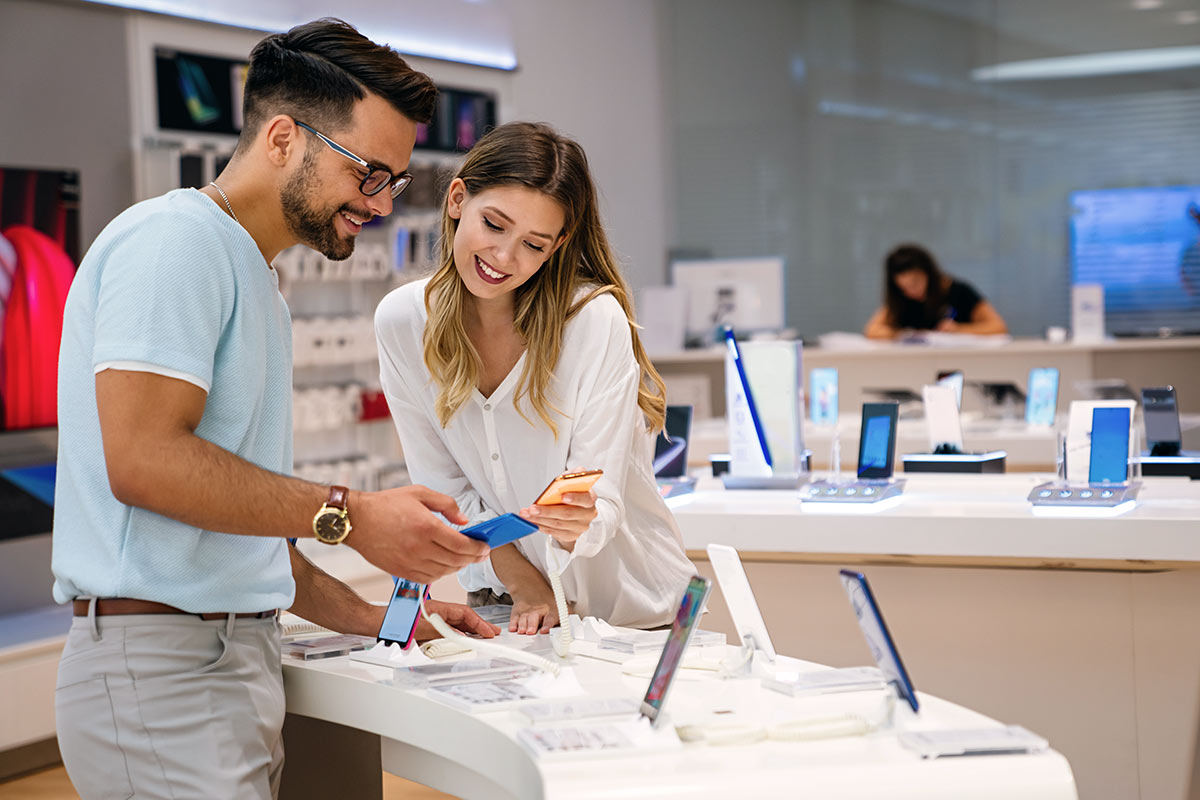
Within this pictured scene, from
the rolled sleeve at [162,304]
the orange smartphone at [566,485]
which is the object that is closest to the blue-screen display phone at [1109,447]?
the orange smartphone at [566,485]

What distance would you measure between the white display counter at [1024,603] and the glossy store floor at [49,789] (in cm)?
115

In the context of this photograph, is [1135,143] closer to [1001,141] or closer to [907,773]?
[1001,141]

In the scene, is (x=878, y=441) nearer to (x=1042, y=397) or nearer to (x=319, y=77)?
(x=319, y=77)

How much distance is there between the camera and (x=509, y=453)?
2.11 meters

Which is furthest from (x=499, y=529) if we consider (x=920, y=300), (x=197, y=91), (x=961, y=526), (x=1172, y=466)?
(x=920, y=300)

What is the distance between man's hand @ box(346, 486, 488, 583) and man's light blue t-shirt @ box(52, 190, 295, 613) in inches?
6.7

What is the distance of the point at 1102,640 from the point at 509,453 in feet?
4.70

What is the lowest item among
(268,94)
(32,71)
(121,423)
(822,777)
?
(822,777)

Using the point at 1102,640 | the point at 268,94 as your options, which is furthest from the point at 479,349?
the point at 1102,640

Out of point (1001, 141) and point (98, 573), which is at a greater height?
point (1001, 141)

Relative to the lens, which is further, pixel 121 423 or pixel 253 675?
pixel 253 675

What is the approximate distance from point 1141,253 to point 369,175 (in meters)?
7.98

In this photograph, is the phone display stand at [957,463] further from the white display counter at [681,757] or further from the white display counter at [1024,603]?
the white display counter at [681,757]

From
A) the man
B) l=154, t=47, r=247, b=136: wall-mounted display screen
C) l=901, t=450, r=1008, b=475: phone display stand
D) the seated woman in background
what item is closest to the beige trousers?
the man
